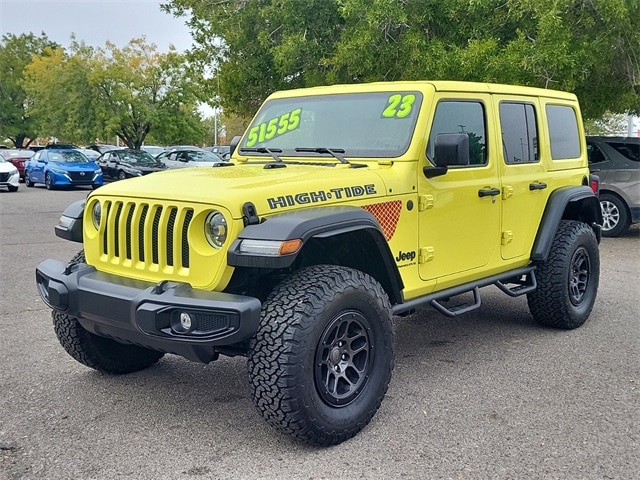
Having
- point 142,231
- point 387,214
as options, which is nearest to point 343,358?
point 387,214

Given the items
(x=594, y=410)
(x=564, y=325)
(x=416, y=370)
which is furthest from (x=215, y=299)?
(x=564, y=325)

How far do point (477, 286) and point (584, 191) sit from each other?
175 cm

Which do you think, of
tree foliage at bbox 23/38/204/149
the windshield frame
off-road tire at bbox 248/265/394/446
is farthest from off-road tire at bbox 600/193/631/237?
tree foliage at bbox 23/38/204/149

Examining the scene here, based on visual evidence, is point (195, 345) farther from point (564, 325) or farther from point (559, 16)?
point (559, 16)

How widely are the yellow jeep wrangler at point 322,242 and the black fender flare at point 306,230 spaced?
0.03 ft

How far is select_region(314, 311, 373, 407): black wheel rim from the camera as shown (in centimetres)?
354

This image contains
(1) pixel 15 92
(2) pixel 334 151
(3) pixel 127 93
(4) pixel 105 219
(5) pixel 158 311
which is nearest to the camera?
(5) pixel 158 311

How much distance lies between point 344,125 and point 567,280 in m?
2.42

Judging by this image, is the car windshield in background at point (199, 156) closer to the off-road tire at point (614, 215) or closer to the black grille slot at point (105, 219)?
the off-road tire at point (614, 215)

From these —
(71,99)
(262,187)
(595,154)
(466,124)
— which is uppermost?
(71,99)

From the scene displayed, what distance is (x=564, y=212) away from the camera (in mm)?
6051

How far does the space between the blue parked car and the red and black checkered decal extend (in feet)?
63.9

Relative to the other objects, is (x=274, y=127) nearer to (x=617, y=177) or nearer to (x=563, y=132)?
(x=563, y=132)

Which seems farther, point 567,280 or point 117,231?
point 567,280
